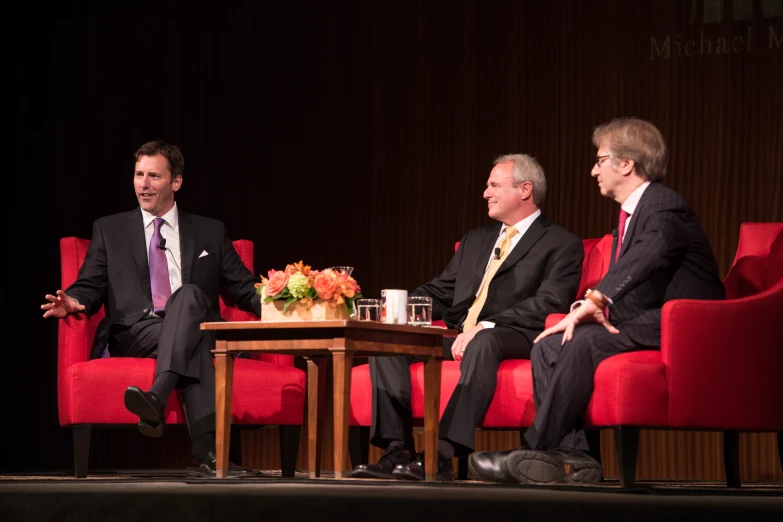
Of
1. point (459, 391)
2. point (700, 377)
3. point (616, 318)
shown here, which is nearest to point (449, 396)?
point (459, 391)

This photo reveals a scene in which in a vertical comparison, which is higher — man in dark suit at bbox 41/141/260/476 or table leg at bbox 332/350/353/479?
man in dark suit at bbox 41/141/260/476

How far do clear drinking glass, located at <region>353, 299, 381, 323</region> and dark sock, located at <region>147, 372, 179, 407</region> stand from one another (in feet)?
2.27

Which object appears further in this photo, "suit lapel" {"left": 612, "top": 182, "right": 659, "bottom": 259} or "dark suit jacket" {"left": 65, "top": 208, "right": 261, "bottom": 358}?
"dark suit jacket" {"left": 65, "top": 208, "right": 261, "bottom": 358}

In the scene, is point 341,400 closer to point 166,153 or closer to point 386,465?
point 386,465

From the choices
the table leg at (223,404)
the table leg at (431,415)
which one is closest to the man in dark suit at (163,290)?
the table leg at (223,404)

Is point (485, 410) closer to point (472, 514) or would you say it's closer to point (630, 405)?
point (630, 405)

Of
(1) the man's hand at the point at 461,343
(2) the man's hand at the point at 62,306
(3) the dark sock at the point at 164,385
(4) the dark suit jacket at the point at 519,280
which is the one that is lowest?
(3) the dark sock at the point at 164,385

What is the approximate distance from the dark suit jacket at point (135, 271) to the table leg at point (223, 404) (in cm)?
79

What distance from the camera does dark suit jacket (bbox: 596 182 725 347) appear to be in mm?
3281

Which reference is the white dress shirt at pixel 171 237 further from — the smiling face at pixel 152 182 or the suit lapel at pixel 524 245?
the suit lapel at pixel 524 245

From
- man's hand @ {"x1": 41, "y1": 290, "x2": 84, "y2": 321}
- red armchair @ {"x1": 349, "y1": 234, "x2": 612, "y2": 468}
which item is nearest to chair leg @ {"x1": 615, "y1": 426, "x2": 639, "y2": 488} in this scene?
red armchair @ {"x1": 349, "y1": 234, "x2": 612, "y2": 468}

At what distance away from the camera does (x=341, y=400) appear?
3189 millimetres

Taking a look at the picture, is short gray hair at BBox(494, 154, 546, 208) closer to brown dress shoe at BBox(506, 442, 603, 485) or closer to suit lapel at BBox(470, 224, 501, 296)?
suit lapel at BBox(470, 224, 501, 296)

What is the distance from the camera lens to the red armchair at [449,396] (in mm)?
3664
